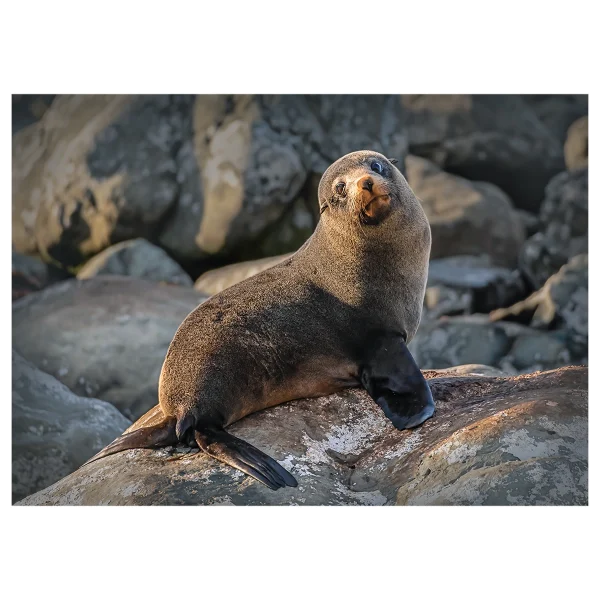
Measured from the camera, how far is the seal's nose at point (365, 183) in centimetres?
737

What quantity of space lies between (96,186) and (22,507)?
16.4 feet

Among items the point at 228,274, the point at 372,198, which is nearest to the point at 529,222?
the point at 228,274

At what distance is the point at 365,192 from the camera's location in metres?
7.43

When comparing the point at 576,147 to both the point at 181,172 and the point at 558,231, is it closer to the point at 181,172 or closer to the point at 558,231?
the point at 558,231

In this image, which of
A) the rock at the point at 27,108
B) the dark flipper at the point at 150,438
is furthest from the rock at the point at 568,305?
the rock at the point at 27,108

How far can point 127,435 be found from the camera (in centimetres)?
702

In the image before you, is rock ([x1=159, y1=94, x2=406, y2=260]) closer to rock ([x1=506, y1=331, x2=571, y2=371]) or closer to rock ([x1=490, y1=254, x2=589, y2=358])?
rock ([x1=490, y1=254, x2=589, y2=358])

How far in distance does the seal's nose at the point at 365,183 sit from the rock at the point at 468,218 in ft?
14.3

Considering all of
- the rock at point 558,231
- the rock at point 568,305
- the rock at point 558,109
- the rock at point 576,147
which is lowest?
the rock at point 568,305

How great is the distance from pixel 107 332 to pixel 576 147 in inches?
217

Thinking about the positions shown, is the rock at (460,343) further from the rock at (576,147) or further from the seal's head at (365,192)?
the seal's head at (365,192)

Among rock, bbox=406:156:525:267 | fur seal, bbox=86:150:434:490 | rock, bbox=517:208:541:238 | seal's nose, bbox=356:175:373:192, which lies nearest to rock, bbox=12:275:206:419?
fur seal, bbox=86:150:434:490

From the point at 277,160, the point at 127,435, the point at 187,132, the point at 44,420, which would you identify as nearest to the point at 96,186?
the point at 187,132

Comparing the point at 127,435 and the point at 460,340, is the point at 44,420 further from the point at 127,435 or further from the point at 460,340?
the point at 460,340
